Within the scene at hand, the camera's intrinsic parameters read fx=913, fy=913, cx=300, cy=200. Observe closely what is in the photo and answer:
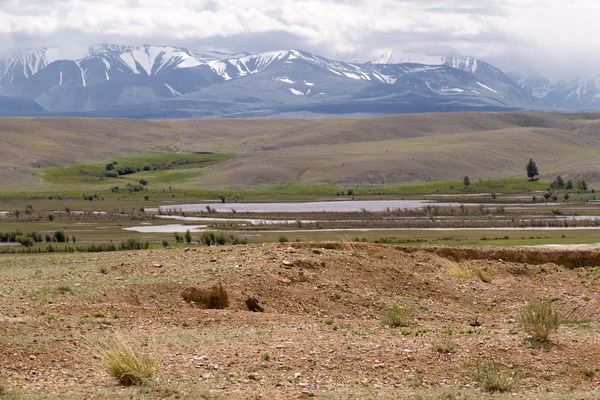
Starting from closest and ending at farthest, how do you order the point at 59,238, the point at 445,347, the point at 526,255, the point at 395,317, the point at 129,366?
the point at 129,366 → the point at 445,347 → the point at 395,317 → the point at 526,255 → the point at 59,238

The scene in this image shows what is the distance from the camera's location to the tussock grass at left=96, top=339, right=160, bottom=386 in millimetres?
12914

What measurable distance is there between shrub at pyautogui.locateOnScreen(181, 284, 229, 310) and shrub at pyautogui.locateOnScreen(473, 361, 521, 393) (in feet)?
22.2

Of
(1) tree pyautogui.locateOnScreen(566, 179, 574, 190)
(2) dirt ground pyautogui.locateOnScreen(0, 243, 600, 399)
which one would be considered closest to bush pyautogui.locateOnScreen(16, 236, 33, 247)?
(2) dirt ground pyautogui.locateOnScreen(0, 243, 600, 399)

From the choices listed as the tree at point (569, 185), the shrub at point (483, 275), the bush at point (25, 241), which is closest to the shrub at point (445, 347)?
the shrub at point (483, 275)

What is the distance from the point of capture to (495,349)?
14.7m

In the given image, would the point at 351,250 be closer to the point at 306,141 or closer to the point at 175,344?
the point at 175,344

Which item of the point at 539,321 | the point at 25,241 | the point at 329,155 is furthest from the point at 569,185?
the point at 539,321

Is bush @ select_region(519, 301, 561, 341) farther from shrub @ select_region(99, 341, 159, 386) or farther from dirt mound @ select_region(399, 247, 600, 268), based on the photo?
dirt mound @ select_region(399, 247, 600, 268)

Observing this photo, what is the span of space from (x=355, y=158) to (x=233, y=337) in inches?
5112

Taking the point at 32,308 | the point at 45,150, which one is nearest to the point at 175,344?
the point at 32,308

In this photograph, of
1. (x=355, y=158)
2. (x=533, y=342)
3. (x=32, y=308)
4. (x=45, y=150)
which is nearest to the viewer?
(x=533, y=342)

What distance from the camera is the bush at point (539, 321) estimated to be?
15.3 m

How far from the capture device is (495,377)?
13188 millimetres

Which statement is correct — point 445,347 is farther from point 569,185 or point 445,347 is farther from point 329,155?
point 329,155
